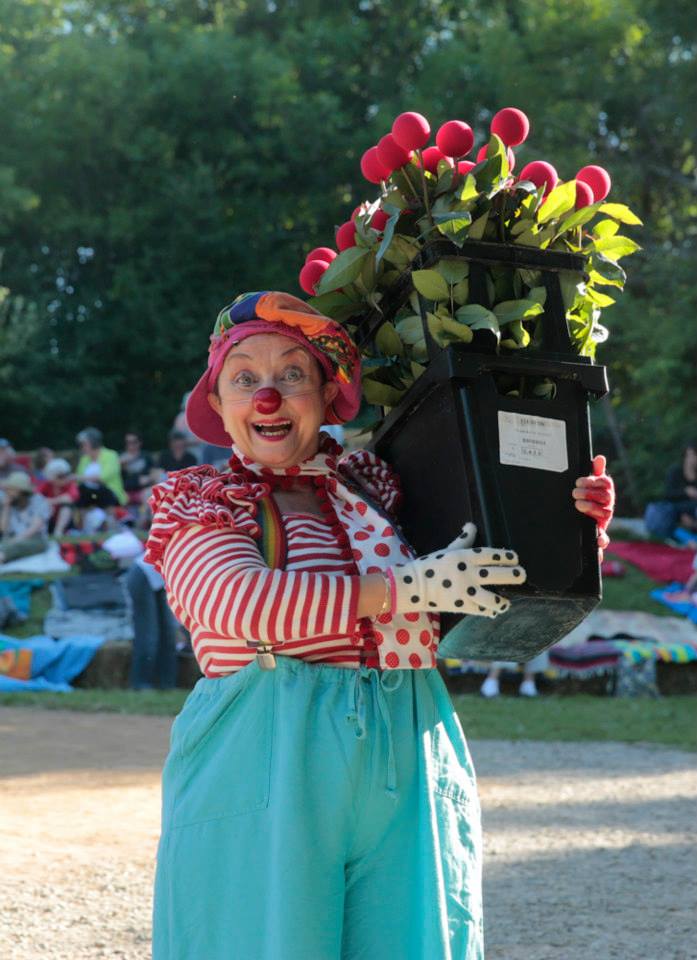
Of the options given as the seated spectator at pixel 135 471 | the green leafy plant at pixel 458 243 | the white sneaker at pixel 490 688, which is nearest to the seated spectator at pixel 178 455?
the seated spectator at pixel 135 471

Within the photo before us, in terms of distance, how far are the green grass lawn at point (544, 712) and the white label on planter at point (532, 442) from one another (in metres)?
6.62

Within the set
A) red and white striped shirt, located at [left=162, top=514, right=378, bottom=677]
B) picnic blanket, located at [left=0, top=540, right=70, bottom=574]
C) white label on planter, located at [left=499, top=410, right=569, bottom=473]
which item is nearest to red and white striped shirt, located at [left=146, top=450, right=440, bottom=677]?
red and white striped shirt, located at [left=162, top=514, right=378, bottom=677]

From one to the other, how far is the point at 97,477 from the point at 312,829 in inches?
504

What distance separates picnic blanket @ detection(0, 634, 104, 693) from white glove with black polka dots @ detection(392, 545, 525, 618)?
884 cm

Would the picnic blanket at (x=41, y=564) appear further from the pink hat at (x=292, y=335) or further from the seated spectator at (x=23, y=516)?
the pink hat at (x=292, y=335)

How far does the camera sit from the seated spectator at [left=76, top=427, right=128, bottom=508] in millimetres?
14656

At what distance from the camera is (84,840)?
6016mm

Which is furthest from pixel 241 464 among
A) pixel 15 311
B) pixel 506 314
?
pixel 15 311

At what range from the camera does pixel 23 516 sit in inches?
549

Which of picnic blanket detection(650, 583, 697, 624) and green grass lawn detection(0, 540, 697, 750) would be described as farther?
picnic blanket detection(650, 583, 697, 624)

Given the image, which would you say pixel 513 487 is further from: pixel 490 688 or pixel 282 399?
pixel 490 688

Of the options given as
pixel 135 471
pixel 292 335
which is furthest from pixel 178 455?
pixel 292 335

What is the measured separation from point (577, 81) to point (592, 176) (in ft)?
73.1

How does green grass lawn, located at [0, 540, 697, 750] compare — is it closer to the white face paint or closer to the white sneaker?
the white sneaker
